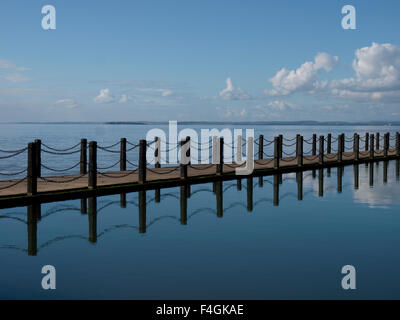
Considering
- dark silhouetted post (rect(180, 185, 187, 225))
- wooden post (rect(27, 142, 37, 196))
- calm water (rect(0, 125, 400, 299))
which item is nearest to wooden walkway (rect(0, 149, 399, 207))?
wooden post (rect(27, 142, 37, 196))

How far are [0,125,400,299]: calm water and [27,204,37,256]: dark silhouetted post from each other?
31mm

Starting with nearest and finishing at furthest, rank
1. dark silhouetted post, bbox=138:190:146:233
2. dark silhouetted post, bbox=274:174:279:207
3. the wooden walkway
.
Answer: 1. dark silhouetted post, bbox=138:190:146:233
2. the wooden walkway
3. dark silhouetted post, bbox=274:174:279:207

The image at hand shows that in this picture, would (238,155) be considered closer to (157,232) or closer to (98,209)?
(98,209)

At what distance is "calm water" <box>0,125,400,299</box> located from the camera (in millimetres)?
10398

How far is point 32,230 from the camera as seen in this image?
49.1 ft

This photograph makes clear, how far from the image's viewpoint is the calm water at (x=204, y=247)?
10398mm

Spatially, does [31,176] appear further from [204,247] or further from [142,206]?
[204,247]

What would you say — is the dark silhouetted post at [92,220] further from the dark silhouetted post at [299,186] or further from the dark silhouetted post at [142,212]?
the dark silhouetted post at [299,186]

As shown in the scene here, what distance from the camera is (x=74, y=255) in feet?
41.9

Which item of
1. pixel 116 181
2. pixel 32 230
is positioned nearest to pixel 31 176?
pixel 32 230

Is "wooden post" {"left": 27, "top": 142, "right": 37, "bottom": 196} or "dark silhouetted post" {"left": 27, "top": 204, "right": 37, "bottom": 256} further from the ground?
"wooden post" {"left": 27, "top": 142, "right": 37, "bottom": 196}

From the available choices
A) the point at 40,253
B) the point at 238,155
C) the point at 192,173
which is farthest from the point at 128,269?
the point at 238,155

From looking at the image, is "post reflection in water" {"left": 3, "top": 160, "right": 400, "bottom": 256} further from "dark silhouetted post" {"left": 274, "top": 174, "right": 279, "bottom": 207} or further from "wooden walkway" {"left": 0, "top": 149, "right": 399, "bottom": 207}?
"wooden walkway" {"left": 0, "top": 149, "right": 399, "bottom": 207}

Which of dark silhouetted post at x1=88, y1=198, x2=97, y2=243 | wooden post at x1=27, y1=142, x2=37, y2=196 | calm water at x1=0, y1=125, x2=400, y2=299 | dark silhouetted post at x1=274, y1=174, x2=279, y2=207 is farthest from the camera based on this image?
dark silhouetted post at x1=274, y1=174, x2=279, y2=207
